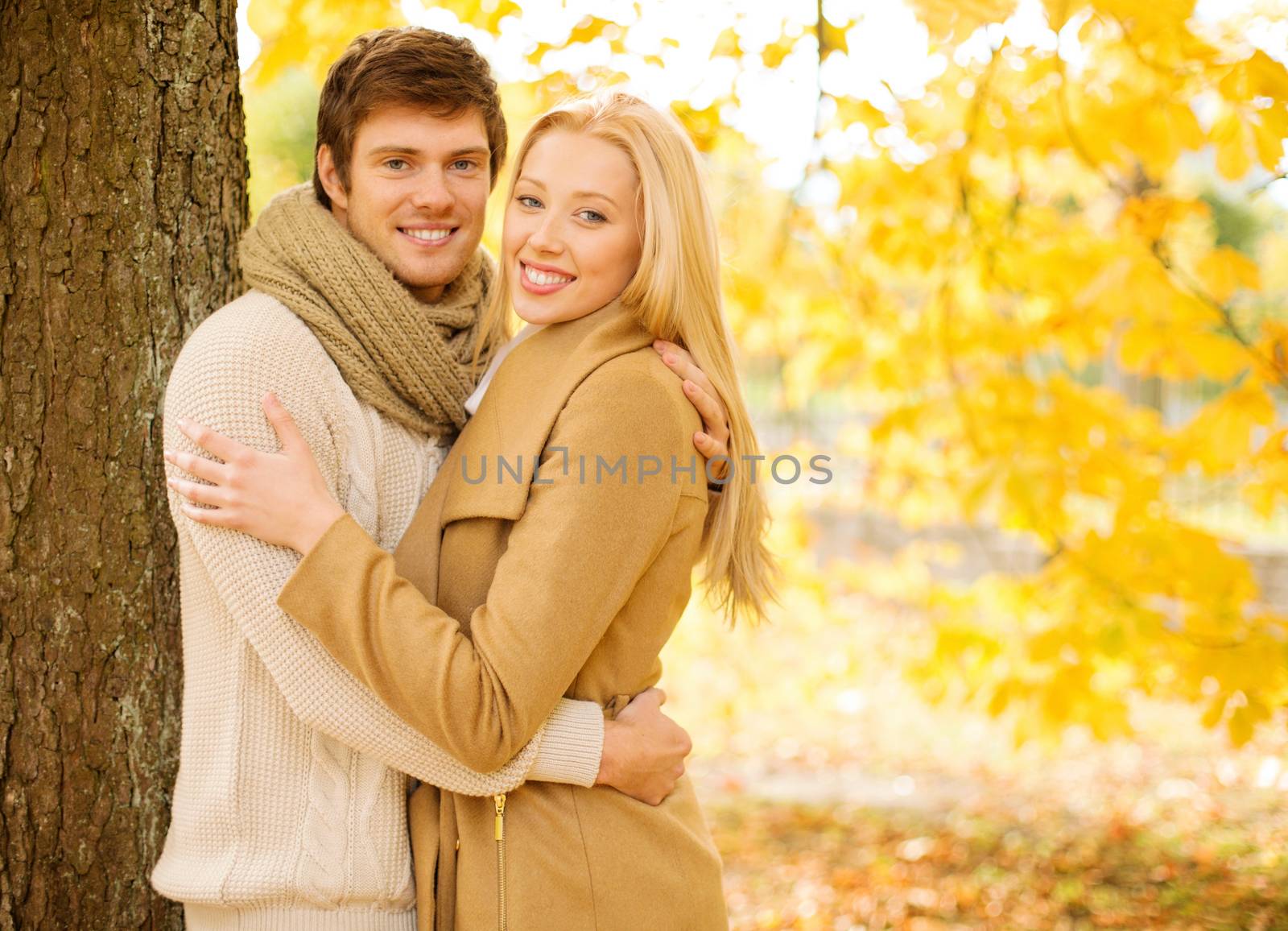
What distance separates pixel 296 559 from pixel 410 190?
757 millimetres

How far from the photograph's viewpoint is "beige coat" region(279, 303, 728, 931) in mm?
1608

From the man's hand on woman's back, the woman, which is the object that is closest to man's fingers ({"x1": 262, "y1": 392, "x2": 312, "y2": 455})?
the woman

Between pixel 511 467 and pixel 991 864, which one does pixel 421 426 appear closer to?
pixel 511 467

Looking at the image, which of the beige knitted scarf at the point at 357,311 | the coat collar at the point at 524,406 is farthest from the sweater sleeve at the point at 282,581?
the coat collar at the point at 524,406

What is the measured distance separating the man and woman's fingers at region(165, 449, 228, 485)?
4 cm

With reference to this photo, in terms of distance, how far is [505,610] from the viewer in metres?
1.61

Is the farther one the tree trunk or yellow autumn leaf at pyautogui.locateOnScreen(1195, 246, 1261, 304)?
yellow autumn leaf at pyautogui.locateOnScreen(1195, 246, 1261, 304)

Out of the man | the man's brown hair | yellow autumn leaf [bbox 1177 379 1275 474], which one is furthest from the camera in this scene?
yellow autumn leaf [bbox 1177 379 1275 474]

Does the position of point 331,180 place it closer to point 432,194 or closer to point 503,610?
point 432,194

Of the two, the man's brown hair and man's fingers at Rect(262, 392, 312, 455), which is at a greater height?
the man's brown hair

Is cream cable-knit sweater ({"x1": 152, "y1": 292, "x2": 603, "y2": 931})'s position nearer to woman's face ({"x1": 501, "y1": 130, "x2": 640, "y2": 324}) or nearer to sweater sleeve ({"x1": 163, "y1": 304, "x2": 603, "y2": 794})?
sweater sleeve ({"x1": 163, "y1": 304, "x2": 603, "y2": 794})

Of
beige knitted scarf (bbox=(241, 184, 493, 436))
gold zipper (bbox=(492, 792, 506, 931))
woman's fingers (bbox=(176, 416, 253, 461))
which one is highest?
beige knitted scarf (bbox=(241, 184, 493, 436))

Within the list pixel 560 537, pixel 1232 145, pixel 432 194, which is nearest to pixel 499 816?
pixel 560 537

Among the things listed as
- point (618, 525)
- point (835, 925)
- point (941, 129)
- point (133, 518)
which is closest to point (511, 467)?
point (618, 525)
